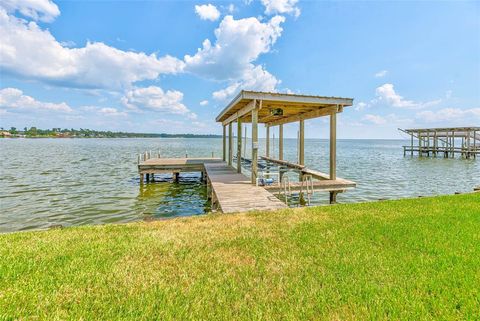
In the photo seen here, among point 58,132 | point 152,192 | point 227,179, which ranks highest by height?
point 58,132

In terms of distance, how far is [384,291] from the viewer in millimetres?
3010

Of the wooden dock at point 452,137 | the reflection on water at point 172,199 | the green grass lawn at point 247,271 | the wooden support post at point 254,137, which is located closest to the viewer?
the green grass lawn at point 247,271

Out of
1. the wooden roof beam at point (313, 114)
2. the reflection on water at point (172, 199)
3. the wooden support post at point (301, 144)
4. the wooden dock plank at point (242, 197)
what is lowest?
the reflection on water at point (172, 199)

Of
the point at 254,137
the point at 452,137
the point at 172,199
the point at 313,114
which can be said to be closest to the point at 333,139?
the point at 313,114

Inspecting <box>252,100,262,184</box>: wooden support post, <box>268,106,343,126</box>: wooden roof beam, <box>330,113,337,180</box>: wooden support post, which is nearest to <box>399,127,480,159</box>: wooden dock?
<box>268,106,343,126</box>: wooden roof beam

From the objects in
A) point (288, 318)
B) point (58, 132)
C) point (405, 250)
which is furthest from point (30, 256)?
point (58, 132)

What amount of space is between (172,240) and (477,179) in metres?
23.8

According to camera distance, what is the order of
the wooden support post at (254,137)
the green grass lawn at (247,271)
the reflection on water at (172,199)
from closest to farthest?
the green grass lawn at (247,271) → the wooden support post at (254,137) → the reflection on water at (172,199)

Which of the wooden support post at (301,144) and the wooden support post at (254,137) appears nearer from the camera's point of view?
the wooden support post at (254,137)

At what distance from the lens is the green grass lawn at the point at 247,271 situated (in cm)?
270

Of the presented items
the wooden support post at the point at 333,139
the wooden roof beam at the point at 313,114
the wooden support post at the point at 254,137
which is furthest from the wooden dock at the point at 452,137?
the wooden support post at the point at 254,137

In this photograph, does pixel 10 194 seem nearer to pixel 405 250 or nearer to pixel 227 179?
pixel 227 179

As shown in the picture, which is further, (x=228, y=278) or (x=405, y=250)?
(x=405, y=250)

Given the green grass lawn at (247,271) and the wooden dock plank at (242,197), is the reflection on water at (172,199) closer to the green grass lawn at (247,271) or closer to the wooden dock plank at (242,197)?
the wooden dock plank at (242,197)
